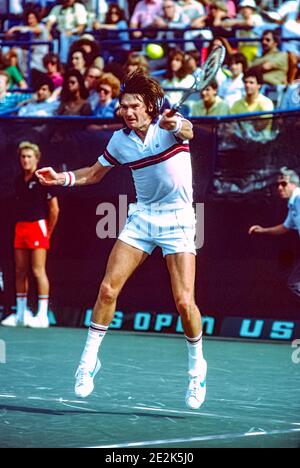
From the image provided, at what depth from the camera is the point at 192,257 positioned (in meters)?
7.58

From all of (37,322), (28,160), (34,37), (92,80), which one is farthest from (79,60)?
(37,322)

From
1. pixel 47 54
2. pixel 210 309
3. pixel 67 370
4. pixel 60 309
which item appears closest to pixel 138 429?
pixel 67 370

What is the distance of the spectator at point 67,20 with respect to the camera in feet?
58.2

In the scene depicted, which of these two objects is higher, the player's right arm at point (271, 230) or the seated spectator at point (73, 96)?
the seated spectator at point (73, 96)

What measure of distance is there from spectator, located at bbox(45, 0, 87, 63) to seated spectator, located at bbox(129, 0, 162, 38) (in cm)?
92

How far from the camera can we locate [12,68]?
17812mm

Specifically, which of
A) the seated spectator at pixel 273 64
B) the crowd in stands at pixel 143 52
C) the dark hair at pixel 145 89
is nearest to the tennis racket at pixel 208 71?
the dark hair at pixel 145 89

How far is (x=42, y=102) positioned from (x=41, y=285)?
3.24 meters

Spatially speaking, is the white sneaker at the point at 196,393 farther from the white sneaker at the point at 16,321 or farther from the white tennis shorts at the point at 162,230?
the white sneaker at the point at 16,321

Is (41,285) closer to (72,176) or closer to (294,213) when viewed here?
(294,213)

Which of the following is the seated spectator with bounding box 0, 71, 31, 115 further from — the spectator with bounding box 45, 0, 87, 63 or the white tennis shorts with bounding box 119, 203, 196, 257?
the white tennis shorts with bounding box 119, 203, 196, 257

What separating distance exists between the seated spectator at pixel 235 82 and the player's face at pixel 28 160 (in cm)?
276

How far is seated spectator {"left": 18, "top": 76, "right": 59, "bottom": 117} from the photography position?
14.9 metres
